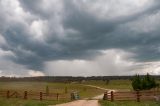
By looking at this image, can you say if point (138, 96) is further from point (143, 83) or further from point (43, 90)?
point (43, 90)

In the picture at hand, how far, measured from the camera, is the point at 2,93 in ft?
158

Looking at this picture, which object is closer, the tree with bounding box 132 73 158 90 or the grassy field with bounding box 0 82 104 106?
the grassy field with bounding box 0 82 104 106

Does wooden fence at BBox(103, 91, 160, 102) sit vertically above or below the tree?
below

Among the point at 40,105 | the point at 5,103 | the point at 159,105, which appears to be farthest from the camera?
the point at 5,103

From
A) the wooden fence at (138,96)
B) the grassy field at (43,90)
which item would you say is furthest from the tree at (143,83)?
the wooden fence at (138,96)

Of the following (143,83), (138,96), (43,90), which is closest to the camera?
(138,96)

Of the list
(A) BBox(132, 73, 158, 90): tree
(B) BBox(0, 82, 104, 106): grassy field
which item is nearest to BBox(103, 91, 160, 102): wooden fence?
(B) BBox(0, 82, 104, 106): grassy field

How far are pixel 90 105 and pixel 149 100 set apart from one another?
25.1 feet

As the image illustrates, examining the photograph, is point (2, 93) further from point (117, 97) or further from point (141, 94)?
point (141, 94)

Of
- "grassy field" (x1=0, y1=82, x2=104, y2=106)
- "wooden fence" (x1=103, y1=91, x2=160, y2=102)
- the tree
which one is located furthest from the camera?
the tree

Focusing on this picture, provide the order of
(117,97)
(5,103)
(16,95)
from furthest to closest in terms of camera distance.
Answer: (16,95)
(117,97)
(5,103)

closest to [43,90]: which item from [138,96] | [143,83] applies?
[143,83]

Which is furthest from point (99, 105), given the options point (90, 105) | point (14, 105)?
point (14, 105)

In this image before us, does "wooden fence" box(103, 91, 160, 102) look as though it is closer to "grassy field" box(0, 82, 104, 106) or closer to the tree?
"grassy field" box(0, 82, 104, 106)
